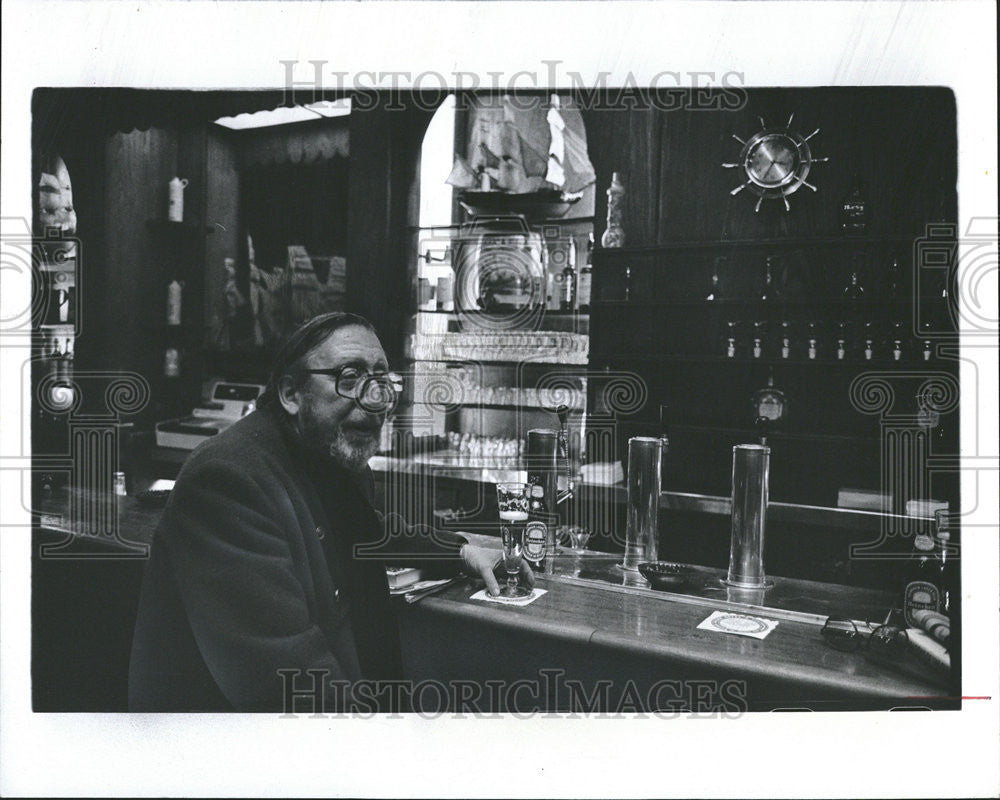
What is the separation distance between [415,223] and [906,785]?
115 inches

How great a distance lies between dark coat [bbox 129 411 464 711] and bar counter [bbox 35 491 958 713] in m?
0.11

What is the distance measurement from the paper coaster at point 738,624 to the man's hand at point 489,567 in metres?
0.46

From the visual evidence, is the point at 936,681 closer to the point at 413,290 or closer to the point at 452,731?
the point at 452,731

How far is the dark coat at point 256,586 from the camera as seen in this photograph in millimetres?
1893

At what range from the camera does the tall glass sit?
2.02 metres

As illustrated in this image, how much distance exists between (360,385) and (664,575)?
0.95 meters

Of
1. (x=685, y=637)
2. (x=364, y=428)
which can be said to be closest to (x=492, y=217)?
(x=364, y=428)


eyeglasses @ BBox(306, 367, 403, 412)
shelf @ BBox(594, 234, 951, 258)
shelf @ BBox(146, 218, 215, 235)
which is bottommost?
eyeglasses @ BBox(306, 367, 403, 412)

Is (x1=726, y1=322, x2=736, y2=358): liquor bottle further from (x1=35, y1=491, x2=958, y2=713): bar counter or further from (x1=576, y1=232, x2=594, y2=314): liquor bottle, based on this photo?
(x1=35, y1=491, x2=958, y2=713): bar counter

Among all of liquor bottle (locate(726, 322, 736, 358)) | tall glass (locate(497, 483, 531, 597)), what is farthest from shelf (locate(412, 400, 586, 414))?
tall glass (locate(497, 483, 531, 597))

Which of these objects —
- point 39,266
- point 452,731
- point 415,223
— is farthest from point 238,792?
point 415,223

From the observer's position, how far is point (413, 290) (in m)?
3.60

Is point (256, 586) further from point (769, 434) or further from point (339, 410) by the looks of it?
point (769, 434)

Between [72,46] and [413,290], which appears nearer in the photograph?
[72,46]
